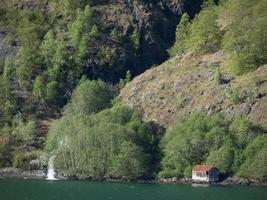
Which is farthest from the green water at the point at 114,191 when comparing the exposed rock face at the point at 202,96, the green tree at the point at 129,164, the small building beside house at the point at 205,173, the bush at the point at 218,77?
the bush at the point at 218,77

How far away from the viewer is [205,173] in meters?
156

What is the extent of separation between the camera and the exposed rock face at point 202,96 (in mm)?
175375

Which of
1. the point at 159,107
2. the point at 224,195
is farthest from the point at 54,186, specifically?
the point at 159,107

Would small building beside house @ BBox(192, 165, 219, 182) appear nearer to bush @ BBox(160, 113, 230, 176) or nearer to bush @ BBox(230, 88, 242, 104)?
bush @ BBox(160, 113, 230, 176)

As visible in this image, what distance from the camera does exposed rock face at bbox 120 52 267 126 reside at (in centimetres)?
17538

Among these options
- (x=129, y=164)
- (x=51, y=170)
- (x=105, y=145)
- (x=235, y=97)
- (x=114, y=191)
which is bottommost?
(x=114, y=191)

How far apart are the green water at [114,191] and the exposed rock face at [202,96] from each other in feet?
114

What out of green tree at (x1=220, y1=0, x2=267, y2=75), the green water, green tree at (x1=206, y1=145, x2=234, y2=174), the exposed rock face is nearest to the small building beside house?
green tree at (x1=206, y1=145, x2=234, y2=174)

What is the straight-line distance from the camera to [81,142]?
6732 inches

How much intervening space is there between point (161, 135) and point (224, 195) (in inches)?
2189

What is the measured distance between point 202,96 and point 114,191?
60924 millimetres

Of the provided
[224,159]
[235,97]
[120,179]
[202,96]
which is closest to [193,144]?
[224,159]

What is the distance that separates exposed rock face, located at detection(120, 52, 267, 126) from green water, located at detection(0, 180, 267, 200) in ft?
114

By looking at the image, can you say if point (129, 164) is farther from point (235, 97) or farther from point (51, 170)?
point (235, 97)
